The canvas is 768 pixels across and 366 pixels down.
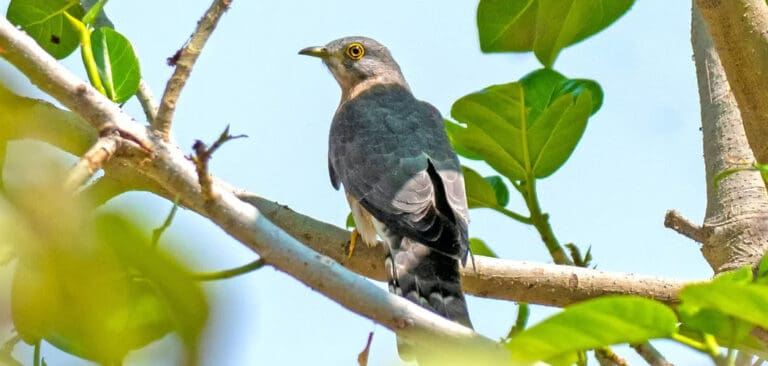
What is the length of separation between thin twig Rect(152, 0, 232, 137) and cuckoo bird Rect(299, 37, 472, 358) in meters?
1.55

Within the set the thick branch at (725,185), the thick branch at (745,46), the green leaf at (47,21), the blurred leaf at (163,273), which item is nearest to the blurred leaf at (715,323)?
the blurred leaf at (163,273)

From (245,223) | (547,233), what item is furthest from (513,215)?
(245,223)

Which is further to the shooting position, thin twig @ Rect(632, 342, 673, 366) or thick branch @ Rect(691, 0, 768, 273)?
thick branch @ Rect(691, 0, 768, 273)

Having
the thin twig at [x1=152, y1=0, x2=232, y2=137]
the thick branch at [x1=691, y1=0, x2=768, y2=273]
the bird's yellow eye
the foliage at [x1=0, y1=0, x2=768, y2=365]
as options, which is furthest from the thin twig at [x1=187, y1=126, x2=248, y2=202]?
the bird's yellow eye

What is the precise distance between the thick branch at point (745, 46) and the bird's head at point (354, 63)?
4111 mm

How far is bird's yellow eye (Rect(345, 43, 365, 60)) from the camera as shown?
7.25 meters

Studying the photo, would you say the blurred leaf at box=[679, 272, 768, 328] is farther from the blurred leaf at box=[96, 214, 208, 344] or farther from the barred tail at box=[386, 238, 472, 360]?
the barred tail at box=[386, 238, 472, 360]

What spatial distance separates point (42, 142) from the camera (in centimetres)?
75

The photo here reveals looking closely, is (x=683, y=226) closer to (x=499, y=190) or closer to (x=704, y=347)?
(x=499, y=190)

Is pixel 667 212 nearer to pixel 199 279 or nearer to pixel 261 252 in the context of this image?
pixel 261 252

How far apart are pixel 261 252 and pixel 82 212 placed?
1.22 meters

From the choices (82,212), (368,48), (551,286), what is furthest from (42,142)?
(368,48)

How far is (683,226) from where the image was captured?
12.3 ft

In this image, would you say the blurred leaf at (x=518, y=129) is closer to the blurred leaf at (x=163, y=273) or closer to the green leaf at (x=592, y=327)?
the green leaf at (x=592, y=327)
